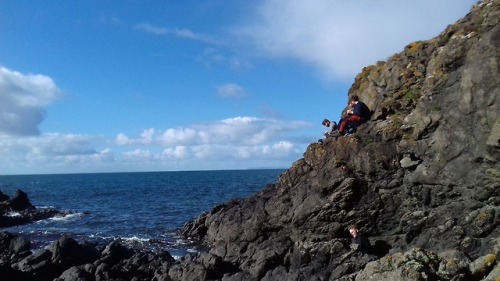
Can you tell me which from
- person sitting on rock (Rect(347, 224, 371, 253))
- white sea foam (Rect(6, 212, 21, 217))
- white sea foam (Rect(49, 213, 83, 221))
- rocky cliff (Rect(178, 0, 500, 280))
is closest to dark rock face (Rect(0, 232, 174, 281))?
rocky cliff (Rect(178, 0, 500, 280))

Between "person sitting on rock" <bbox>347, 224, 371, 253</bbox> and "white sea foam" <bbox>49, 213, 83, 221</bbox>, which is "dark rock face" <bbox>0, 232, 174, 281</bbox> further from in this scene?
"white sea foam" <bbox>49, 213, 83, 221</bbox>

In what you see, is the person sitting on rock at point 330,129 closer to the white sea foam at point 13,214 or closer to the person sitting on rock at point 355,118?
the person sitting on rock at point 355,118

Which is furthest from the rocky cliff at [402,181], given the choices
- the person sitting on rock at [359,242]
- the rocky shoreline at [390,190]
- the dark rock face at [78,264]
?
the dark rock face at [78,264]

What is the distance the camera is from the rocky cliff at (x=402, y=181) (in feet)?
61.3

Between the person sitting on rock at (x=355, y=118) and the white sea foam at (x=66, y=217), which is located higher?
the person sitting on rock at (x=355, y=118)

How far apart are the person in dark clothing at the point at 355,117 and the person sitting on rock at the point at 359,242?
6.66 metres

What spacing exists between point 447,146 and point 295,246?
8733 mm

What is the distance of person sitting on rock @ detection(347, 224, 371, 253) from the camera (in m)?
→ 19.6

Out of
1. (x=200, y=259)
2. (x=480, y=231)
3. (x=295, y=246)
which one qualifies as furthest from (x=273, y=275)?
(x=480, y=231)

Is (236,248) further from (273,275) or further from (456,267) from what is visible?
(456,267)

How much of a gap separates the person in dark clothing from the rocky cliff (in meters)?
0.54

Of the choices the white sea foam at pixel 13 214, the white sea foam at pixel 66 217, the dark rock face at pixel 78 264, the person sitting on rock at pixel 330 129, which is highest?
the person sitting on rock at pixel 330 129

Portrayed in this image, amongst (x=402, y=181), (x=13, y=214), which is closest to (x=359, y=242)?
(x=402, y=181)

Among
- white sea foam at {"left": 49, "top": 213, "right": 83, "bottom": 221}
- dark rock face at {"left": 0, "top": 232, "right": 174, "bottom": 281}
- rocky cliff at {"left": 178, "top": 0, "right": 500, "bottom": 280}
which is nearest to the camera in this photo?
rocky cliff at {"left": 178, "top": 0, "right": 500, "bottom": 280}
